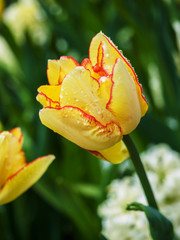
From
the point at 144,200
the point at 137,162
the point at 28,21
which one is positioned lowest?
the point at 144,200

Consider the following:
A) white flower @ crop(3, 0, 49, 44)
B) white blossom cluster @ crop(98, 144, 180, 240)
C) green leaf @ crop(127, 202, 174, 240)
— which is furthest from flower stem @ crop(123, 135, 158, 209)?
white flower @ crop(3, 0, 49, 44)

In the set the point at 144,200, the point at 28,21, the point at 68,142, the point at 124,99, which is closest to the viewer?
the point at 124,99

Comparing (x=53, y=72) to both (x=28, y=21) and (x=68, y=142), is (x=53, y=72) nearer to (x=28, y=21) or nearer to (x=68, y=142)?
(x=68, y=142)

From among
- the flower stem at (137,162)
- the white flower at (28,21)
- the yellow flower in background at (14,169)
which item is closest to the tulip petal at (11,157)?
the yellow flower in background at (14,169)

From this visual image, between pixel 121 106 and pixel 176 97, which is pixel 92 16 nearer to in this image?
pixel 176 97

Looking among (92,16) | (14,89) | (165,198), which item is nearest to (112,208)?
(165,198)

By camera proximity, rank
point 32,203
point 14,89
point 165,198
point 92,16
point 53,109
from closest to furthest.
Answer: point 53,109 → point 165,198 → point 32,203 → point 92,16 → point 14,89

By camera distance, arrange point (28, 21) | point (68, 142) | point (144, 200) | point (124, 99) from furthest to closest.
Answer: point (28, 21) < point (68, 142) < point (144, 200) < point (124, 99)

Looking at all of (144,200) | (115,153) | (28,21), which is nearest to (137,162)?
(115,153)
